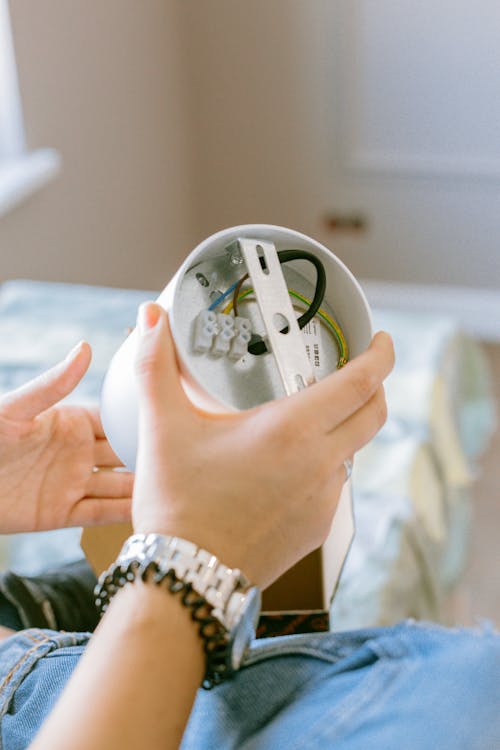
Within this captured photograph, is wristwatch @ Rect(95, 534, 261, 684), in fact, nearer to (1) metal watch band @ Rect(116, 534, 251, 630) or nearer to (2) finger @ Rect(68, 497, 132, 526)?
(1) metal watch band @ Rect(116, 534, 251, 630)

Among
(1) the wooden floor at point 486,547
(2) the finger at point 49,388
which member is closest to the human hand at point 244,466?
(2) the finger at point 49,388

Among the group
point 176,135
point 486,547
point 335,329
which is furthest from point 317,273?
point 176,135

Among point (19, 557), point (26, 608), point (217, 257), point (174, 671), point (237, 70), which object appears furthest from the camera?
point (237, 70)

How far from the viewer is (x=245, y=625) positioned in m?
0.38

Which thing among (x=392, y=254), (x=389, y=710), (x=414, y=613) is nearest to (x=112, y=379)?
(x=389, y=710)

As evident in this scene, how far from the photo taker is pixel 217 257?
1.49 ft

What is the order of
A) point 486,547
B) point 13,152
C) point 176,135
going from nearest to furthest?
point 486,547 → point 13,152 → point 176,135

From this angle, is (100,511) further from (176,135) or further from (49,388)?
(176,135)

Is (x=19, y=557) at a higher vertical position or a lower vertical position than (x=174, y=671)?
lower

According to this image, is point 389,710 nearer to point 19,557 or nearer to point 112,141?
point 19,557

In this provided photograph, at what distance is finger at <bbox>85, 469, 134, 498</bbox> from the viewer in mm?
570

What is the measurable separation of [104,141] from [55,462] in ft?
→ 4.29

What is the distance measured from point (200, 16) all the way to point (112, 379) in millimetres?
1407

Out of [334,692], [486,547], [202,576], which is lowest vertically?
[486,547]
